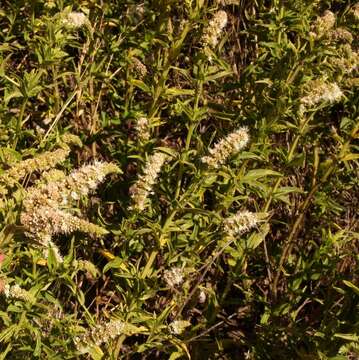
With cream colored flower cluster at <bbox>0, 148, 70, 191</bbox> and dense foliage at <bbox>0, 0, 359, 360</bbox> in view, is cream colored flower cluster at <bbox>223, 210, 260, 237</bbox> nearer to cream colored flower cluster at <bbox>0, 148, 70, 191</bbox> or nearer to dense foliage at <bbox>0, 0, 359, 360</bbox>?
dense foliage at <bbox>0, 0, 359, 360</bbox>

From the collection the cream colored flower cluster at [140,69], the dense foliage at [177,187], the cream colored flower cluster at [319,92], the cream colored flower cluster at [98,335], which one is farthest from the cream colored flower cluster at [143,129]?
the cream colored flower cluster at [98,335]

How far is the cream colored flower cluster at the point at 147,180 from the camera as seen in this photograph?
8.59ft

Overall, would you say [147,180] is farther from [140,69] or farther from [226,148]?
[140,69]

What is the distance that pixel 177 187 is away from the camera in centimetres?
291

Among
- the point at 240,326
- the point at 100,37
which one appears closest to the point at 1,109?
the point at 100,37

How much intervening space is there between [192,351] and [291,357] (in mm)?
545

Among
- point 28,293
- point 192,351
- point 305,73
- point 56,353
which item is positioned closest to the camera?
point 28,293

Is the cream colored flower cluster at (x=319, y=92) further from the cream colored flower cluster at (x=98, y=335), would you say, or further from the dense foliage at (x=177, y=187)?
the cream colored flower cluster at (x=98, y=335)

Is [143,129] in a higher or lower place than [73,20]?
lower

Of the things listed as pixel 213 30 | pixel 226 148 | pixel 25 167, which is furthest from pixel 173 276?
pixel 213 30

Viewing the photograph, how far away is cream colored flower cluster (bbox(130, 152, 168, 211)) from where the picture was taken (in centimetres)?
262

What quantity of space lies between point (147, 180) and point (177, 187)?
301 millimetres

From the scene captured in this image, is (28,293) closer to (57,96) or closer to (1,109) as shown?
(1,109)

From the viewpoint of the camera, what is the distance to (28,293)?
2.41 meters
